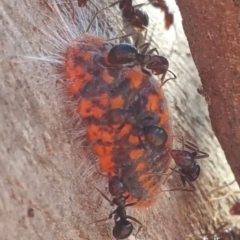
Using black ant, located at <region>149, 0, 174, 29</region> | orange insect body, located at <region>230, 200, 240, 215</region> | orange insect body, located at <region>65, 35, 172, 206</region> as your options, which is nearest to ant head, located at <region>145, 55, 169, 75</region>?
orange insect body, located at <region>65, 35, 172, 206</region>

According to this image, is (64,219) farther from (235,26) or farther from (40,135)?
(235,26)

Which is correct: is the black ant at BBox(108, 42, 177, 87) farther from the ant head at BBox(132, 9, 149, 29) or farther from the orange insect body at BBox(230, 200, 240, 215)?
the orange insect body at BBox(230, 200, 240, 215)

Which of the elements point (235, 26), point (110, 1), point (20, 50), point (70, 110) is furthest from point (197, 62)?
point (20, 50)

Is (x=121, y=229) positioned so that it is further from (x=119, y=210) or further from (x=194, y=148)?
(x=194, y=148)

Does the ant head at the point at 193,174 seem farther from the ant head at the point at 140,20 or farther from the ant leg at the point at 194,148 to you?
the ant head at the point at 140,20

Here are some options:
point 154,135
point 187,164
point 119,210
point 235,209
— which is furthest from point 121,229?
point 235,209

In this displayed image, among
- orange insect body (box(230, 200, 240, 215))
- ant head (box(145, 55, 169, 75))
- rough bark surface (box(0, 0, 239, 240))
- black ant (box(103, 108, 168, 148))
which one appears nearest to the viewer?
rough bark surface (box(0, 0, 239, 240))
